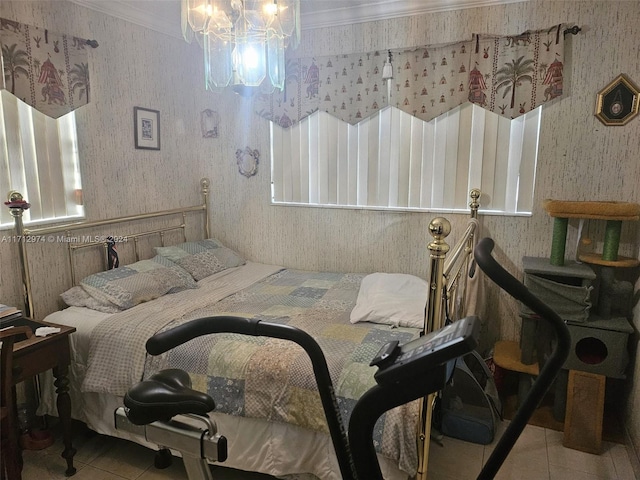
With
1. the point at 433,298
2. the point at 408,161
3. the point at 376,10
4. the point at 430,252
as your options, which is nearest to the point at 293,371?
the point at 433,298

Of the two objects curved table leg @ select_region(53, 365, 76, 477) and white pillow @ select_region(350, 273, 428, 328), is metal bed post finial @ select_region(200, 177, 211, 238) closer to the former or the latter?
white pillow @ select_region(350, 273, 428, 328)

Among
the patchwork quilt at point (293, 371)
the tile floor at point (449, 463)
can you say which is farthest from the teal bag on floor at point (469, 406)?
the patchwork quilt at point (293, 371)

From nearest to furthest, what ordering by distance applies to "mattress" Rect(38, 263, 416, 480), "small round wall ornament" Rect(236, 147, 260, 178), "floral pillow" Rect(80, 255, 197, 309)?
"mattress" Rect(38, 263, 416, 480)
"floral pillow" Rect(80, 255, 197, 309)
"small round wall ornament" Rect(236, 147, 260, 178)

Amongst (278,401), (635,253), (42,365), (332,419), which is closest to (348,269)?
(278,401)

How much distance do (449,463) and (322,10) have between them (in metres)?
2.94

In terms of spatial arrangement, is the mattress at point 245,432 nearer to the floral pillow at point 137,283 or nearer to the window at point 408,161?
the floral pillow at point 137,283

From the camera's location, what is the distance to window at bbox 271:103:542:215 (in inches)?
109

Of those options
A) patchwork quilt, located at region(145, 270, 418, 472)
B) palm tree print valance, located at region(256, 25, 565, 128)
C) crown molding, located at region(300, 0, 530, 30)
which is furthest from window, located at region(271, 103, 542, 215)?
patchwork quilt, located at region(145, 270, 418, 472)

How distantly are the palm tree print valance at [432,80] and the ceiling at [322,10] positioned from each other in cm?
24

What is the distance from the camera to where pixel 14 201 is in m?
2.14

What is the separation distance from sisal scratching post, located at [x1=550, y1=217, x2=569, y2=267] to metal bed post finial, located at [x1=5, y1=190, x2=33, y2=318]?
2874mm

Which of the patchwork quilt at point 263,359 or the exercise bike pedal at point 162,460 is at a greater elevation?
the patchwork quilt at point 263,359

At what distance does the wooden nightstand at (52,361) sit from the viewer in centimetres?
181

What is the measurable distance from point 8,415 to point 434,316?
1703 millimetres
